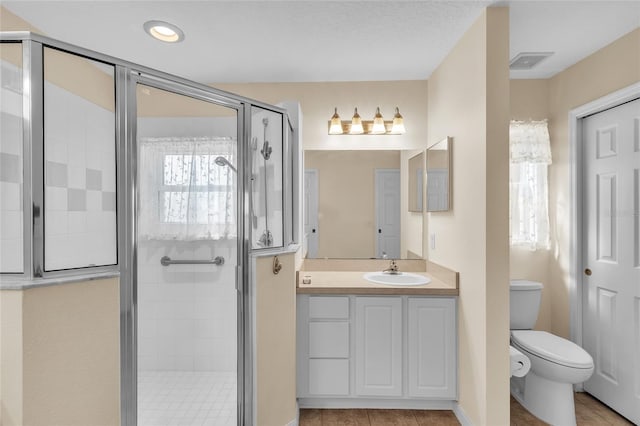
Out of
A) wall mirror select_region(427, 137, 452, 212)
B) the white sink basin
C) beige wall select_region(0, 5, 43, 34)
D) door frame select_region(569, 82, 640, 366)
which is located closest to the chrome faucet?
the white sink basin

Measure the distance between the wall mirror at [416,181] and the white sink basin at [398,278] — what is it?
1.79 ft

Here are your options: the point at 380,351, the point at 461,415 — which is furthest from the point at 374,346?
the point at 461,415

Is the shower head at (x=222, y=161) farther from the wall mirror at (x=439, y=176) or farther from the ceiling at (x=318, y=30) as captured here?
the wall mirror at (x=439, y=176)

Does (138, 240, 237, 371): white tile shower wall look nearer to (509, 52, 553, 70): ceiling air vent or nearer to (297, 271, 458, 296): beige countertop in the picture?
(297, 271, 458, 296): beige countertop

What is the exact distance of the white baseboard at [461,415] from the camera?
2033 millimetres

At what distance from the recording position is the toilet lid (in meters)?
1.97

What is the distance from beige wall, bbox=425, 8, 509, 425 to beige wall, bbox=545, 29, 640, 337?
102cm

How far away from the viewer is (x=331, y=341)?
88.9 inches

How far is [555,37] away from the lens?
81.6 inches

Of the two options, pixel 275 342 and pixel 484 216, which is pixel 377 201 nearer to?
pixel 484 216

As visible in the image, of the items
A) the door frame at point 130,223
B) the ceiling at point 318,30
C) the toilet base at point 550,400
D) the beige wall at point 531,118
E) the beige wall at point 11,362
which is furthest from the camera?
the beige wall at point 531,118

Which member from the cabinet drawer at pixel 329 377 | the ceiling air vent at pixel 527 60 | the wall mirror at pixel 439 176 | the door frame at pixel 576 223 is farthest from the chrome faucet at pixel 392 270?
the ceiling air vent at pixel 527 60

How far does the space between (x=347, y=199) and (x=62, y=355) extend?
2.00m

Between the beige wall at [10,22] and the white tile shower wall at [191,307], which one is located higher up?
the beige wall at [10,22]
